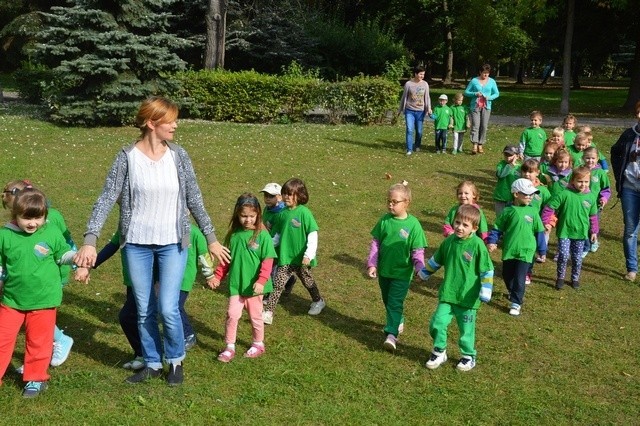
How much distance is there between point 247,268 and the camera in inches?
230

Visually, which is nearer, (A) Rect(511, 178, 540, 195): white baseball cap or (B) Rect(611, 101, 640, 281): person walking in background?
(A) Rect(511, 178, 540, 195): white baseball cap

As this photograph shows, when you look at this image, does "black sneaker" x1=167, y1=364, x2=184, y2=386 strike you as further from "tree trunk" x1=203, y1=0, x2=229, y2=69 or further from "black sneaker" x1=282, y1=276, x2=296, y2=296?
"tree trunk" x1=203, y1=0, x2=229, y2=69

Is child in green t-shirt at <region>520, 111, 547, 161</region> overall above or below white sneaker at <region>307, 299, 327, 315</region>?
above

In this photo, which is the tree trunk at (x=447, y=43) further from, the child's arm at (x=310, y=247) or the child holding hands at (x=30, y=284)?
the child holding hands at (x=30, y=284)

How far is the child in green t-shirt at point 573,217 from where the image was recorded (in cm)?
800

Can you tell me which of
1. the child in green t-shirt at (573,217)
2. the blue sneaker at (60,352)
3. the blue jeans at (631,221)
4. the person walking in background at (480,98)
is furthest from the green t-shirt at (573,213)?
the person walking in background at (480,98)

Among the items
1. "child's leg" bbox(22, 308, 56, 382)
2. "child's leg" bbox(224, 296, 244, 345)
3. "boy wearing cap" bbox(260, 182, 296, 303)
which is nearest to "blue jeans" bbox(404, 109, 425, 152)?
"boy wearing cap" bbox(260, 182, 296, 303)

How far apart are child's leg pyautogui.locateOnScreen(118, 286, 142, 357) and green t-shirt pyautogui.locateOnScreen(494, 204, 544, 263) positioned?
12.6 ft

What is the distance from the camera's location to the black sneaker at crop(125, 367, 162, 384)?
17.1ft

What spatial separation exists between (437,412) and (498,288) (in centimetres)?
333

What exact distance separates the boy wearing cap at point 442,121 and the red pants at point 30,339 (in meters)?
12.2

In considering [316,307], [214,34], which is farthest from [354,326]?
[214,34]

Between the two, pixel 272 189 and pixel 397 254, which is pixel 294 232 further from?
pixel 397 254

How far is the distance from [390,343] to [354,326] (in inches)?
30.7
